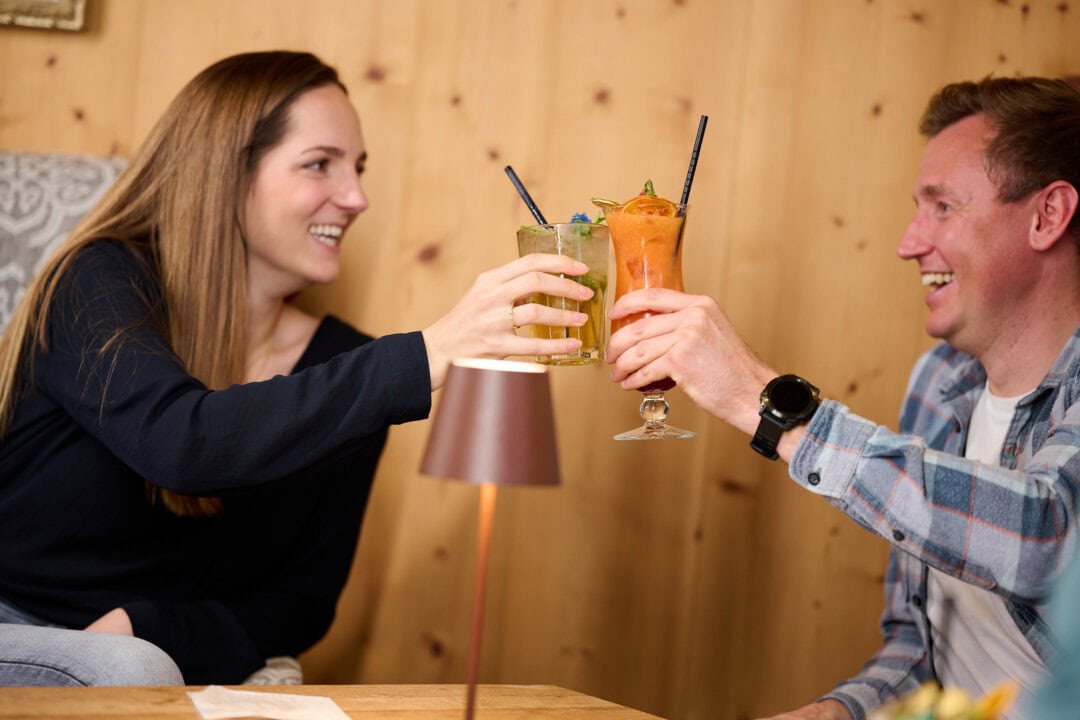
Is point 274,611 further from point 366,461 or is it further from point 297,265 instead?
point 297,265

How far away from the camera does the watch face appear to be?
1.43 m

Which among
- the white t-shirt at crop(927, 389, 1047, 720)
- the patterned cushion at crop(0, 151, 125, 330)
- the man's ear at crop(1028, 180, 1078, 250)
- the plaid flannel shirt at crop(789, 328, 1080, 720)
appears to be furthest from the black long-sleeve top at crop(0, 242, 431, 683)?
the man's ear at crop(1028, 180, 1078, 250)

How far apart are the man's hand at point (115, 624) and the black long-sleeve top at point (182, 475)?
0.01 meters

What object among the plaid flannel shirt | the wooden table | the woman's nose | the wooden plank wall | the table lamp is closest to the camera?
the table lamp

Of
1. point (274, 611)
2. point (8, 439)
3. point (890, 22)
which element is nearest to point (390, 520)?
point (274, 611)

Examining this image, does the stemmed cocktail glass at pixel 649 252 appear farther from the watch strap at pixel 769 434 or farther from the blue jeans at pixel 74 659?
the blue jeans at pixel 74 659

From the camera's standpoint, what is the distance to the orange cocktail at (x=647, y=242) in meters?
1.60

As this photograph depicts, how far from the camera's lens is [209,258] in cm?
193

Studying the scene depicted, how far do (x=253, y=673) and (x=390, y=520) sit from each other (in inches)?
27.7

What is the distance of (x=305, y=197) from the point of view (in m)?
2.04

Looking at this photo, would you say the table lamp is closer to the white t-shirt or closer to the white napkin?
the white napkin

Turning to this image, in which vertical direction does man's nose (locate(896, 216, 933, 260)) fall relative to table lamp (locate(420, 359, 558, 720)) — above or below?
above

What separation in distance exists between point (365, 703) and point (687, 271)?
149cm

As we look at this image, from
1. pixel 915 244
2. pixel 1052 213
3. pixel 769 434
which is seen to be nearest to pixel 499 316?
pixel 769 434
